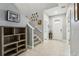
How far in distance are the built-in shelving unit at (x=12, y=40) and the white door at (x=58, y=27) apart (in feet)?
2.27

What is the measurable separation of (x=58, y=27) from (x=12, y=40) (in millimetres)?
998

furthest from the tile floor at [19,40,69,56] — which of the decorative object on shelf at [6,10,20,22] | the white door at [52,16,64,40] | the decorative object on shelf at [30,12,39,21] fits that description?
the decorative object on shelf at [6,10,20,22]

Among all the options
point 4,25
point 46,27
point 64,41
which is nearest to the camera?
point 4,25

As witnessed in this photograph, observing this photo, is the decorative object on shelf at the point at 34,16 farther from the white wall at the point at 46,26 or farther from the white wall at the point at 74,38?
the white wall at the point at 74,38

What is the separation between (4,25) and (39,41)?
0.79 meters

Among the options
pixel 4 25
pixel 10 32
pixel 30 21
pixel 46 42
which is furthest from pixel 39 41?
pixel 4 25

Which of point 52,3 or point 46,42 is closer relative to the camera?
point 52,3

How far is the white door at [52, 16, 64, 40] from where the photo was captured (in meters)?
1.87

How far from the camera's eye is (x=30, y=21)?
1.86 m

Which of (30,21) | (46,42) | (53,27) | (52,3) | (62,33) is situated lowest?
(46,42)

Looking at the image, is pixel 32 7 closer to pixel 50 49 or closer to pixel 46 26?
pixel 46 26

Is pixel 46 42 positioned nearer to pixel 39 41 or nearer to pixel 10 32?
pixel 39 41

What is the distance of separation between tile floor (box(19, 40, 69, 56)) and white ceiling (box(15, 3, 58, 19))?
24.6 inches

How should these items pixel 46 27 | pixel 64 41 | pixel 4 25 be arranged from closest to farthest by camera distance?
pixel 4 25 → pixel 64 41 → pixel 46 27
